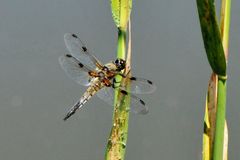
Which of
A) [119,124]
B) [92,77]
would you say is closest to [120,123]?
[119,124]

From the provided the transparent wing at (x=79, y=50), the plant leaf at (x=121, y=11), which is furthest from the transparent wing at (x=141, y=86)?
the plant leaf at (x=121, y=11)

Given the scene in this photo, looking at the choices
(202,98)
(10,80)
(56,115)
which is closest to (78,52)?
(202,98)

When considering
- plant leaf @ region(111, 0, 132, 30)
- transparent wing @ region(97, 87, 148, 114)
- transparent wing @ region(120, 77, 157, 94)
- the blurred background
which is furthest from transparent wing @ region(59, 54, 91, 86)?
the blurred background

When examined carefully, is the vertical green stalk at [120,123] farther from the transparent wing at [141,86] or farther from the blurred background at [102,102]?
the blurred background at [102,102]

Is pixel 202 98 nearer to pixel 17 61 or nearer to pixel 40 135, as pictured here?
pixel 40 135

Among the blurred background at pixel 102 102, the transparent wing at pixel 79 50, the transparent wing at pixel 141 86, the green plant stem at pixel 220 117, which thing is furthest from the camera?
the blurred background at pixel 102 102
